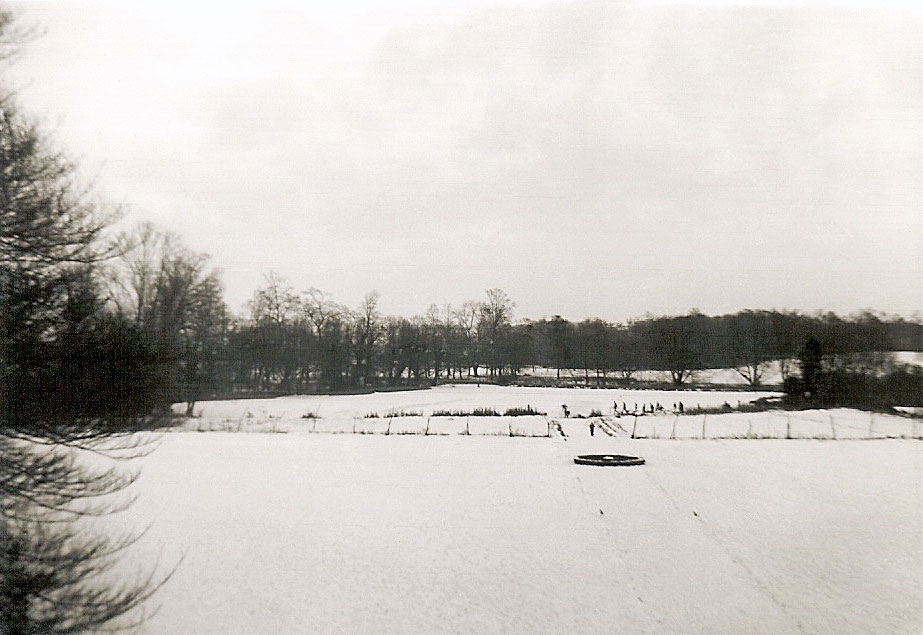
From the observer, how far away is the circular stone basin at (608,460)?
1504 centimetres

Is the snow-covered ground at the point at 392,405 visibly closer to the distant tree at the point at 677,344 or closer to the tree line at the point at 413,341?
the tree line at the point at 413,341

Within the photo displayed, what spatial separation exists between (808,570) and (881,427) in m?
13.4

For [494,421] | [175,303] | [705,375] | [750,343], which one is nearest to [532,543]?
[175,303]

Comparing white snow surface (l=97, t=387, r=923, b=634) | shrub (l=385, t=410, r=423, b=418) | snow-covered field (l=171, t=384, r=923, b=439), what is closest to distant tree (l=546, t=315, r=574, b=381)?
snow-covered field (l=171, t=384, r=923, b=439)

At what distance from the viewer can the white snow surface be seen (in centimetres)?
678

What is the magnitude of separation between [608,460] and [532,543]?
6.50 m

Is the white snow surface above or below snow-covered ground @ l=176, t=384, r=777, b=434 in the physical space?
below

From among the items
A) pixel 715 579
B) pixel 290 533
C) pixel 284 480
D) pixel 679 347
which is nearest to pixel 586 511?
pixel 715 579

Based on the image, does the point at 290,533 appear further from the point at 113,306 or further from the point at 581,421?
the point at 581,421

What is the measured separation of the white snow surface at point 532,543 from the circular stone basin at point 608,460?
0.45 metres

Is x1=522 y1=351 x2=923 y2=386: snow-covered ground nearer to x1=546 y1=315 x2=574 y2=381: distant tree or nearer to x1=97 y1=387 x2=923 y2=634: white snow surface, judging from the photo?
x1=546 y1=315 x2=574 y2=381: distant tree

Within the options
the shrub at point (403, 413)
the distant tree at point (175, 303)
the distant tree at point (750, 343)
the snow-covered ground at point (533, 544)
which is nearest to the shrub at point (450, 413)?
the shrub at point (403, 413)

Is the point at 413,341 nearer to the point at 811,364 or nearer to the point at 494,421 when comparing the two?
the point at 494,421

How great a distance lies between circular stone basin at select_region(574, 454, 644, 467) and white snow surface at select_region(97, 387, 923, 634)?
454mm
